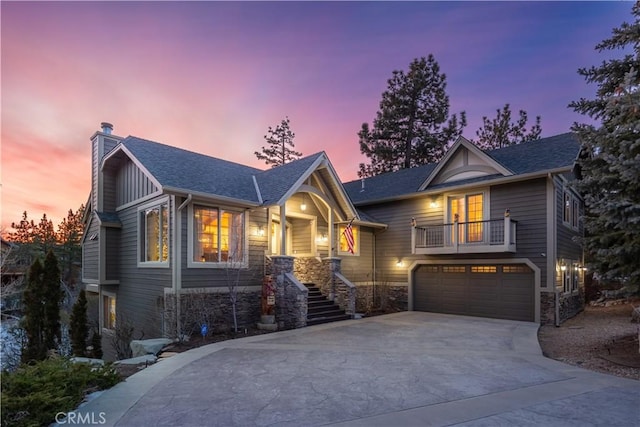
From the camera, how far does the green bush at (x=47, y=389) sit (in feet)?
11.8

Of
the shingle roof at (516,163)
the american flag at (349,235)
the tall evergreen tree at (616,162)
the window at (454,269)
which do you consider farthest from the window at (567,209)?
the american flag at (349,235)

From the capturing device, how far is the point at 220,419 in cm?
394

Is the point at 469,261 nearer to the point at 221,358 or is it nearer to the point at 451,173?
the point at 451,173

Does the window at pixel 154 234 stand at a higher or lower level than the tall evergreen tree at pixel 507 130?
lower

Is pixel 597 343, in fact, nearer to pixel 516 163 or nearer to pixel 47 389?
pixel 516 163

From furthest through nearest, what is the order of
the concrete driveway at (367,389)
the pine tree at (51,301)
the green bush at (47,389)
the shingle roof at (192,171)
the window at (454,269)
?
the window at (454,269), the pine tree at (51,301), the shingle roof at (192,171), the concrete driveway at (367,389), the green bush at (47,389)

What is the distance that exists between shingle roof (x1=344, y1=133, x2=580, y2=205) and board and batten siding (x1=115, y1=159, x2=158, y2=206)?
9139mm

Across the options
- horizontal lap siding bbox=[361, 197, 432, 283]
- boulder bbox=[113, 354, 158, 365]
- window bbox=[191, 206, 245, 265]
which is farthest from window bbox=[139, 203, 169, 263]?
horizontal lap siding bbox=[361, 197, 432, 283]

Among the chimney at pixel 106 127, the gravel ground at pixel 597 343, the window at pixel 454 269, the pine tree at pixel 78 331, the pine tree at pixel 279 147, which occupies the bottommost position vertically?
the pine tree at pixel 78 331

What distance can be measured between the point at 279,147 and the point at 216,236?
22.8m

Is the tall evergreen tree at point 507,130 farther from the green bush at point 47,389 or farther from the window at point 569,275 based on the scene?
the green bush at point 47,389

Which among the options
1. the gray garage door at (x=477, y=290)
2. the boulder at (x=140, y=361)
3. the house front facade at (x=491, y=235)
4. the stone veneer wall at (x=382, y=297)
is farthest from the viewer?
the stone veneer wall at (x=382, y=297)

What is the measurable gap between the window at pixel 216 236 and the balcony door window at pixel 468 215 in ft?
25.1

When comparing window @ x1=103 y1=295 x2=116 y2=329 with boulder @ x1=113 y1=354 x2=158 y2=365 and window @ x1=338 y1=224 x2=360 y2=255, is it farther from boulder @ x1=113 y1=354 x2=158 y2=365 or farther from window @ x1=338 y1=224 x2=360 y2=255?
window @ x1=338 y1=224 x2=360 y2=255
